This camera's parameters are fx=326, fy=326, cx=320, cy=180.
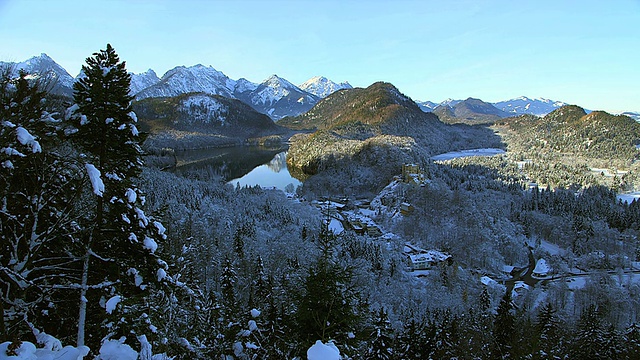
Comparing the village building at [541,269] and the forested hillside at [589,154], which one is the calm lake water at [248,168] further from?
the forested hillside at [589,154]

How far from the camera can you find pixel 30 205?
6.06 m

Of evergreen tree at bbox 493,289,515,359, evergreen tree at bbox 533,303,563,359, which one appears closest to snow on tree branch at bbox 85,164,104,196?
evergreen tree at bbox 493,289,515,359

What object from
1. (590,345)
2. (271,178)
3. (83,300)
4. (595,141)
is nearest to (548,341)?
(590,345)

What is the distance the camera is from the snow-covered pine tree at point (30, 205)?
560cm

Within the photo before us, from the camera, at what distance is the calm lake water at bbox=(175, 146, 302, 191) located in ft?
358

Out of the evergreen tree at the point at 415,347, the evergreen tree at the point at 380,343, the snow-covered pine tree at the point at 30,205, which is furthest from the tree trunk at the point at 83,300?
the evergreen tree at the point at 415,347

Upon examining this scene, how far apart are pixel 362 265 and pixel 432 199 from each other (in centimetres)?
3806

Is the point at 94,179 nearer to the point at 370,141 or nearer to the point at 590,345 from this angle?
the point at 590,345

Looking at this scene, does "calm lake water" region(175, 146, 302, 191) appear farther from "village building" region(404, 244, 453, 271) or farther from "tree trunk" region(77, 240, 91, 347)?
"tree trunk" region(77, 240, 91, 347)

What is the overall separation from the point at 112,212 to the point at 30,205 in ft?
4.54

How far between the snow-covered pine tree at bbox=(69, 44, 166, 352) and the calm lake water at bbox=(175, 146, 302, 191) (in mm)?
89012

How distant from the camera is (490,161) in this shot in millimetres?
150500

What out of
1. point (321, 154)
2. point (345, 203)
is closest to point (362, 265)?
point (345, 203)

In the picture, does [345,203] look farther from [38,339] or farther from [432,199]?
[38,339]
